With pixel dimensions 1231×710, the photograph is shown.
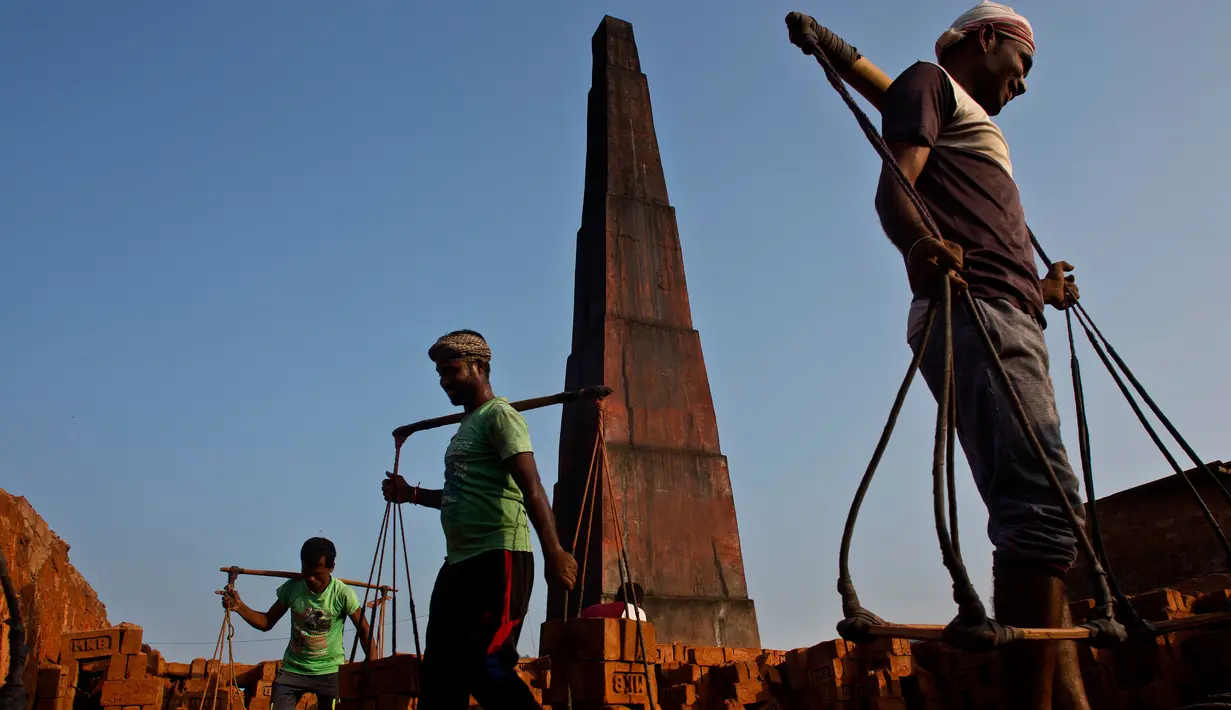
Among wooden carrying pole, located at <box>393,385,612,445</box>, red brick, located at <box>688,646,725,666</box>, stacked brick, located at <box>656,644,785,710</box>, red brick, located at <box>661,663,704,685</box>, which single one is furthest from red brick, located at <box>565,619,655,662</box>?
red brick, located at <box>688,646,725,666</box>

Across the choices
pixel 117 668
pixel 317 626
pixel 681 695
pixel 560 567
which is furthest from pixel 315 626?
pixel 560 567

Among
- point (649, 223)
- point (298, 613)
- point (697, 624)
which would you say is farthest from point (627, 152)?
point (298, 613)

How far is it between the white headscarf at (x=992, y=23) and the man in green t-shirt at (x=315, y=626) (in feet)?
14.6

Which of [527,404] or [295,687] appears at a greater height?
[527,404]

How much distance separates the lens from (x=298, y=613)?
18.1 feet

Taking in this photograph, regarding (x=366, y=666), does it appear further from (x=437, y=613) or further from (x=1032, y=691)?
(x=1032, y=691)

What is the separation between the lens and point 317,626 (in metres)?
5.50

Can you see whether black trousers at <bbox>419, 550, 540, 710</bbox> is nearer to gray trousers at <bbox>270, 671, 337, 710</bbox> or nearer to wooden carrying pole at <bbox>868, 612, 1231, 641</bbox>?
wooden carrying pole at <bbox>868, 612, 1231, 641</bbox>

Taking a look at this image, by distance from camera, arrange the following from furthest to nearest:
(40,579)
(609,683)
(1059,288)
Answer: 1. (40,579)
2. (609,683)
3. (1059,288)

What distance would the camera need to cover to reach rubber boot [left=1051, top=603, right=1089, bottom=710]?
6.80 feet

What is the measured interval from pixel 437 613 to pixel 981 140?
2311 mm

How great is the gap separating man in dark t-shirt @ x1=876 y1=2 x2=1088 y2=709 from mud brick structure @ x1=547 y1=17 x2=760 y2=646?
16.5 ft

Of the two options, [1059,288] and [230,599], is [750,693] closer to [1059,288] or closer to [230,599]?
[230,599]

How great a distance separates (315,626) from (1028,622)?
446cm
